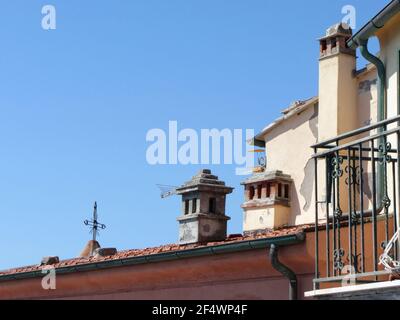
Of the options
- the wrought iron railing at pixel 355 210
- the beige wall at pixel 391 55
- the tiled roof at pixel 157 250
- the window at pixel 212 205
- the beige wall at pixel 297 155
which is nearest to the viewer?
the wrought iron railing at pixel 355 210

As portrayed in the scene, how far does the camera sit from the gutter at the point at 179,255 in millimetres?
11039

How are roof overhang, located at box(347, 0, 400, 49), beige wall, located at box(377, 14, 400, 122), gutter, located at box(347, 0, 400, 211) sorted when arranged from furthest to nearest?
gutter, located at box(347, 0, 400, 211), beige wall, located at box(377, 14, 400, 122), roof overhang, located at box(347, 0, 400, 49)

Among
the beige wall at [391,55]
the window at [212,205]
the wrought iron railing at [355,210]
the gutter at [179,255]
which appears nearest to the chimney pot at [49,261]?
the gutter at [179,255]

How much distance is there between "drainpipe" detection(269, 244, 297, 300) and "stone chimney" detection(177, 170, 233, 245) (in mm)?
2501

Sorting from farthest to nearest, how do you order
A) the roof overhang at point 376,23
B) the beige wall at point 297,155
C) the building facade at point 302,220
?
the beige wall at point 297,155 < the roof overhang at point 376,23 < the building facade at point 302,220

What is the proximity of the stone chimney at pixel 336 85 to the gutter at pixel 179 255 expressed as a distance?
524cm

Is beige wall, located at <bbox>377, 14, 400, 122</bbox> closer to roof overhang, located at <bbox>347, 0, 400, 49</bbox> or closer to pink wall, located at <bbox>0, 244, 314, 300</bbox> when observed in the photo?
roof overhang, located at <bbox>347, 0, 400, 49</bbox>

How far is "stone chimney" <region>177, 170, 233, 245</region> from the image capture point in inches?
540

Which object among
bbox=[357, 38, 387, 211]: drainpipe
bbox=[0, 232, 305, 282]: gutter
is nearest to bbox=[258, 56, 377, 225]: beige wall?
bbox=[0, 232, 305, 282]: gutter

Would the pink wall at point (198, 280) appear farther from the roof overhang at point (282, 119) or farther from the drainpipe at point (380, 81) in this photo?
the roof overhang at point (282, 119)

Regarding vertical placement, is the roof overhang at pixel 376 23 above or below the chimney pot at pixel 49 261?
above

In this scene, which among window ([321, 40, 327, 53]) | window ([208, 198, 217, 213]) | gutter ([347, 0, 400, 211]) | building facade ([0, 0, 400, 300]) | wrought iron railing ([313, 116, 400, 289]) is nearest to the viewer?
wrought iron railing ([313, 116, 400, 289])

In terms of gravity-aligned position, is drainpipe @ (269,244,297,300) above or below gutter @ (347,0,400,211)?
below

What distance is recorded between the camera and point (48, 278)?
602 inches
